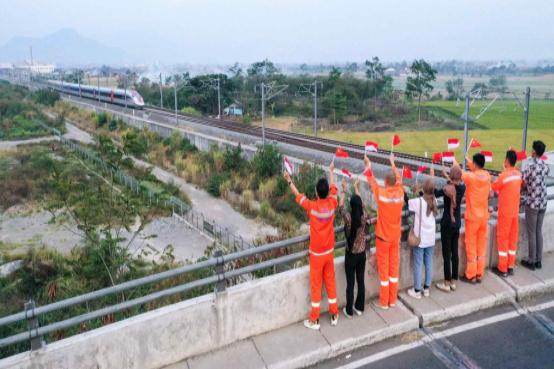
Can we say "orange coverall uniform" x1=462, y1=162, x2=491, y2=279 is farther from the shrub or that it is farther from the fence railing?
the shrub

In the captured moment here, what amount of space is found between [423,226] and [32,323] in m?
4.20

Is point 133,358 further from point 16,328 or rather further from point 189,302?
point 16,328

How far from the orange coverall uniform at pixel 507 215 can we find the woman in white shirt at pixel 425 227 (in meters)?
1.10

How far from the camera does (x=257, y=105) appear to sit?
65688 mm

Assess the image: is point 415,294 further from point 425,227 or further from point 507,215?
point 507,215

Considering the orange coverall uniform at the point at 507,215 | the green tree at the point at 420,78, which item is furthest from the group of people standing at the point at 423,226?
the green tree at the point at 420,78

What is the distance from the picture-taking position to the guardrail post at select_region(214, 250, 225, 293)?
5.12 meters

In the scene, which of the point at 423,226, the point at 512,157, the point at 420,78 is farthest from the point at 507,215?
the point at 420,78

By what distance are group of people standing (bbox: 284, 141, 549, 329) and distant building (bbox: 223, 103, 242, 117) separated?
55.3 meters

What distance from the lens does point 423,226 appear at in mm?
5988

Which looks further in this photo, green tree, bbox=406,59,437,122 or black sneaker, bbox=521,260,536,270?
green tree, bbox=406,59,437,122

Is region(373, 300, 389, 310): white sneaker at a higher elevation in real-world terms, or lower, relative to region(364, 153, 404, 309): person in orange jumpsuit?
lower

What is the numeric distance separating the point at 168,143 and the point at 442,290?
29137 millimetres

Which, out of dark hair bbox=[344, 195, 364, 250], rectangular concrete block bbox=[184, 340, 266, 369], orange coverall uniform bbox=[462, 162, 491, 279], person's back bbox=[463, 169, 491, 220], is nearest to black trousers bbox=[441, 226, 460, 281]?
orange coverall uniform bbox=[462, 162, 491, 279]
